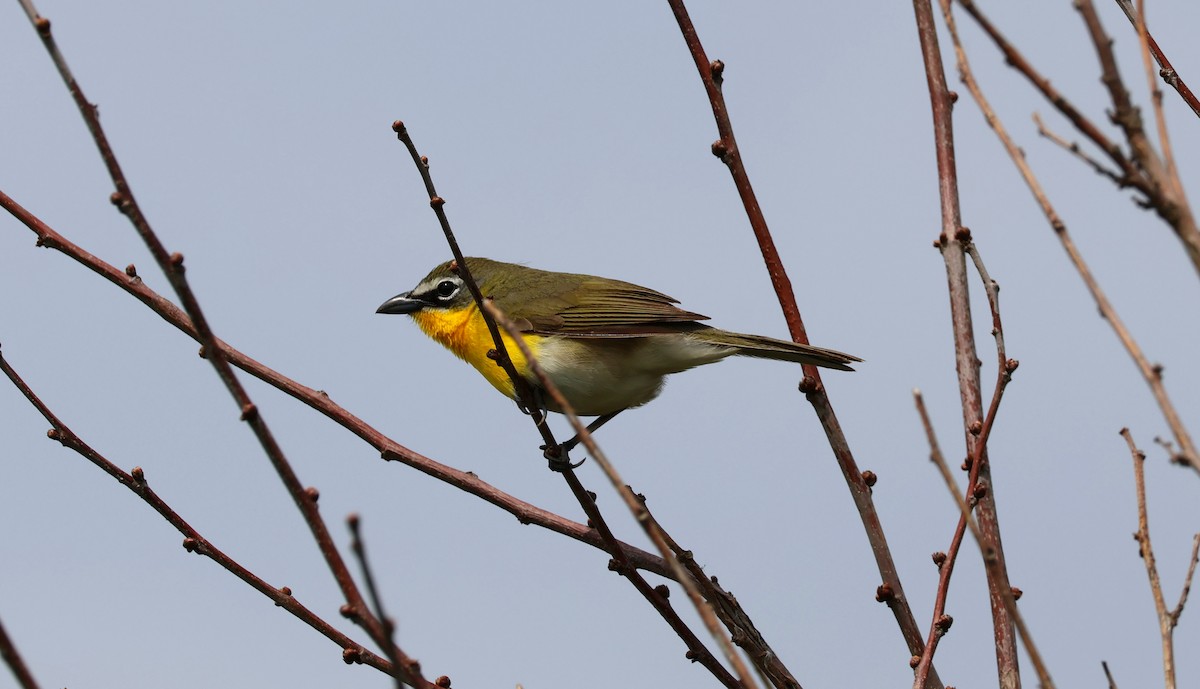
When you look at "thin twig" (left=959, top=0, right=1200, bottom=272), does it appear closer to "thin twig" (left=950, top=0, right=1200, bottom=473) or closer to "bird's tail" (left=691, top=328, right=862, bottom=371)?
"thin twig" (left=950, top=0, right=1200, bottom=473)

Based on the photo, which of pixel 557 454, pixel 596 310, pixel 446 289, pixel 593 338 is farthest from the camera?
pixel 446 289

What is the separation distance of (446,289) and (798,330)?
11.4ft

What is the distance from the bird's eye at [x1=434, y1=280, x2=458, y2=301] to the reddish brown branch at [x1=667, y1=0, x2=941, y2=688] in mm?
3393

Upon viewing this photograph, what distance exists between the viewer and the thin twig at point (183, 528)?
12.8ft

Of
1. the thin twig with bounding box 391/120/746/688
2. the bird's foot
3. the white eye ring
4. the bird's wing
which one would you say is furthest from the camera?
the white eye ring

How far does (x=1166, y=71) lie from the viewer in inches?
164

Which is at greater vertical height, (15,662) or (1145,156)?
(1145,156)

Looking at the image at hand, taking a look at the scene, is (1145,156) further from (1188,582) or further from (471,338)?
(471,338)

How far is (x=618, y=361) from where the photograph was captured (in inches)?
269

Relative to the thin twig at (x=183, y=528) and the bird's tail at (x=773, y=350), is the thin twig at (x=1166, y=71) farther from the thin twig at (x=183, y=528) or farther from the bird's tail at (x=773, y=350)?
the thin twig at (x=183, y=528)

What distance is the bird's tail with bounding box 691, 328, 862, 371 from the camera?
527 centimetres

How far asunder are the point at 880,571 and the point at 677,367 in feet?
9.83

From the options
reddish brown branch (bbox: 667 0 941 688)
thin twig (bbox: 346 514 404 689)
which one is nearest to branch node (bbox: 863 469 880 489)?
reddish brown branch (bbox: 667 0 941 688)

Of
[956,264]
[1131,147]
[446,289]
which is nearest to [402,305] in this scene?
[446,289]
